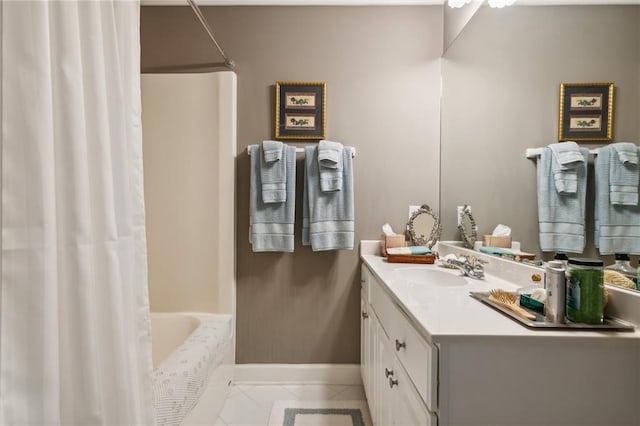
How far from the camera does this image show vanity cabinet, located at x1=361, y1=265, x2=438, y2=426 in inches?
29.0

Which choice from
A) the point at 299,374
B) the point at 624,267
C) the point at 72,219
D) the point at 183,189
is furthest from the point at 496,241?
the point at 183,189

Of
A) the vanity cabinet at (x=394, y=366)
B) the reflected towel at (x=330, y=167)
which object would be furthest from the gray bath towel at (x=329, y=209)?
the vanity cabinet at (x=394, y=366)

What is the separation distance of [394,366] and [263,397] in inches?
42.8

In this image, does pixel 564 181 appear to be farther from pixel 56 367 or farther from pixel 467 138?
pixel 56 367

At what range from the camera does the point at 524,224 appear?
120cm

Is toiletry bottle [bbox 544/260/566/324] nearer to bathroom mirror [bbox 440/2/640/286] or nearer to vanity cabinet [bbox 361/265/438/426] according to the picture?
bathroom mirror [bbox 440/2/640/286]

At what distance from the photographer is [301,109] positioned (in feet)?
6.17

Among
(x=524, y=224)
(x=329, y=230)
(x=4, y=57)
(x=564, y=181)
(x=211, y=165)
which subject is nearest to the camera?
(x=4, y=57)

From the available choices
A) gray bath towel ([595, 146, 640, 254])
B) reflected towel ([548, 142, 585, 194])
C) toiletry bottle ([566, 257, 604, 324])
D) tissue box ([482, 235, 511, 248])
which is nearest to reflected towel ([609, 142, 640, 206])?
gray bath towel ([595, 146, 640, 254])

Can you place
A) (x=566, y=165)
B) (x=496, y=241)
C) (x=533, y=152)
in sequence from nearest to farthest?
1. (x=566, y=165)
2. (x=533, y=152)
3. (x=496, y=241)

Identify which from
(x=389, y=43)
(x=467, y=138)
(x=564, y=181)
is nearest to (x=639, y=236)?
(x=564, y=181)

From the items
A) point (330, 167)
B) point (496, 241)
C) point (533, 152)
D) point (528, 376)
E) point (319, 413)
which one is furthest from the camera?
point (330, 167)

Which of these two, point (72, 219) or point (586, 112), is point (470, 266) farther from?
point (72, 219)

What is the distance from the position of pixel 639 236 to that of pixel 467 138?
0.95m
